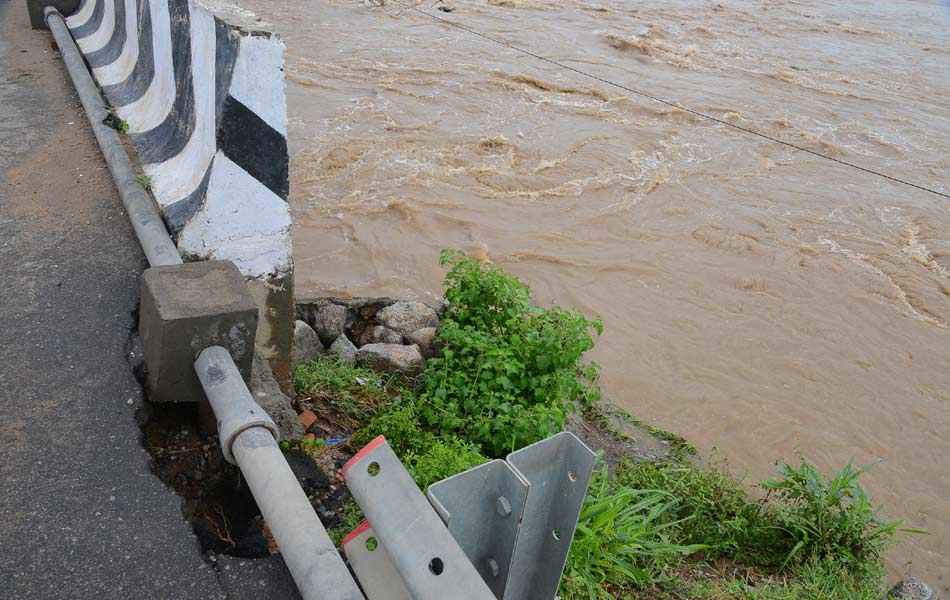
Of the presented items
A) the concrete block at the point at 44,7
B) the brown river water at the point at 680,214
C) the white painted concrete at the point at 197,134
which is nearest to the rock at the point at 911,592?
the brown river water at the point at 680,214

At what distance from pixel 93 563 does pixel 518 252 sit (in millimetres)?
5185

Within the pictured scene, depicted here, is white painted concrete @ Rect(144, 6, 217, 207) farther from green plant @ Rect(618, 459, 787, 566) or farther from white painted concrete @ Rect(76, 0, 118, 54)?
green plant @ Rect(618, 459, 787, 566)

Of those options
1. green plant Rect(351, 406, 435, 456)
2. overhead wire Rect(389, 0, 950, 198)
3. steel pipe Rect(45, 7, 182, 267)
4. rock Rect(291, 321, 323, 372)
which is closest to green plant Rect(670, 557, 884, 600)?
green plant Rect(351, 406, 435, 456)

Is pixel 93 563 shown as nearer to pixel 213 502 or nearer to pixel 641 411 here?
pixel 213 502

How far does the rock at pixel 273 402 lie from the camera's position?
7.31 feet

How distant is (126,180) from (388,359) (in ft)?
4.22

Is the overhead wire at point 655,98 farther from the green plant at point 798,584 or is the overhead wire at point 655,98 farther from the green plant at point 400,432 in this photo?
the green plant at point 400,432

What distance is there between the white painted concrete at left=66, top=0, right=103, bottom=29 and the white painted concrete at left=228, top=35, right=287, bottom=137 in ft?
11.0

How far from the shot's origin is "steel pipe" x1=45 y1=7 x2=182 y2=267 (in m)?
2.42

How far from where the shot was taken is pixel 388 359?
11.3 feet

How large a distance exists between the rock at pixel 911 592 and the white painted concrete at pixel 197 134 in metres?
3.10

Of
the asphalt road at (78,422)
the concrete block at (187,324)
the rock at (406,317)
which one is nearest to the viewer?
the asphalt road at (78,422)

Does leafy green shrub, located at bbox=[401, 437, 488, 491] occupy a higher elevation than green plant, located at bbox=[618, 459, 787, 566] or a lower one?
higher

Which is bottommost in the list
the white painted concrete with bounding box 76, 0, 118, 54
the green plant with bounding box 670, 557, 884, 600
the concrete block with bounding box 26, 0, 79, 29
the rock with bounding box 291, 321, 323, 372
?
the green plant with bounding box 670, 557, 884, 600
